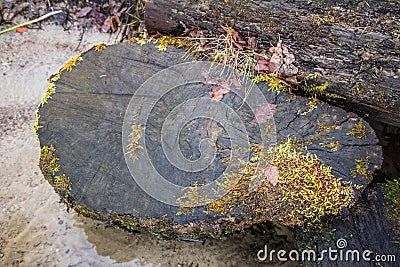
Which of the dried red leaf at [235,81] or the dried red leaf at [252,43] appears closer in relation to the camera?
the dried red leaf at [235,81]

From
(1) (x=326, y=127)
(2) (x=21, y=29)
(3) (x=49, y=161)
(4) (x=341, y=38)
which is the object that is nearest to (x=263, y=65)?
(4) (x=341, y=38)

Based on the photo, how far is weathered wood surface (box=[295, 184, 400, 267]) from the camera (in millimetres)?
2248

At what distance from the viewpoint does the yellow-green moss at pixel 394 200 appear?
2330 millimetres

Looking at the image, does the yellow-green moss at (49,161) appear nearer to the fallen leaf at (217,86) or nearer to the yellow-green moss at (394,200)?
the fallen leaf at (217,86)

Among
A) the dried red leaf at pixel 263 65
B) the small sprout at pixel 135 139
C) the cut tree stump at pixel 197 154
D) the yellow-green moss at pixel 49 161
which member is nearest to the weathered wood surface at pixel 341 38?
the dried red leaf at pixel 263 65

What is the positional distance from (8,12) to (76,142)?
8.52ft

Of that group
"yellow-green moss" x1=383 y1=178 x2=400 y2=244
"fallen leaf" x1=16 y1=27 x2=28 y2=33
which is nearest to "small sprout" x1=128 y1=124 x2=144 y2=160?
"yellow-green moss" x1=383 y1=178 x2=400 y2=244

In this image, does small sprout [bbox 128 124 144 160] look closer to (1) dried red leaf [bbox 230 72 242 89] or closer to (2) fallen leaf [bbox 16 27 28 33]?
(1) dried red leaf [bbox 230 72 242 89]

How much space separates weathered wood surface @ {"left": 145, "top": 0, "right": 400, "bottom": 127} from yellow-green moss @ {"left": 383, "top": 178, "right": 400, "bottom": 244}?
422 millimetres

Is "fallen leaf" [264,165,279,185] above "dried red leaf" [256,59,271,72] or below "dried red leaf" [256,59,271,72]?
below

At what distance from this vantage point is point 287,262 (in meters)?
2.78

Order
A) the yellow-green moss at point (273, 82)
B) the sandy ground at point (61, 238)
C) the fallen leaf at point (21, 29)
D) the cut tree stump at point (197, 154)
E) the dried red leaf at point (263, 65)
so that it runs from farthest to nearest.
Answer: the fallen leaf at point (21, 29) < the sandy ground at point (61, 238) < the dried red leaf at point (263, 65) < the yellow-green moss at point (273, 82) < the cut tree stump at point (197, 154)

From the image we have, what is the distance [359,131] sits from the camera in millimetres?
2201

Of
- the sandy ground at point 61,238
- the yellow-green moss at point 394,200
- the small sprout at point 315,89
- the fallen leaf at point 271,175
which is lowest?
the sandy ground at point 61,238
